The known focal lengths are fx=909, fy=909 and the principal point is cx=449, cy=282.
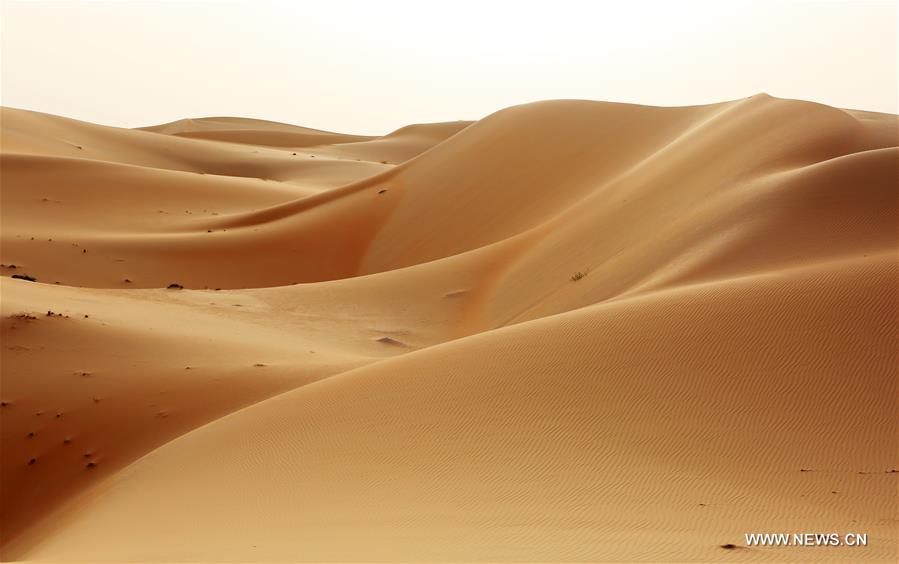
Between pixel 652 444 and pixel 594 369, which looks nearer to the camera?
pixel 652 444

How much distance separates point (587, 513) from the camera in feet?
17.7

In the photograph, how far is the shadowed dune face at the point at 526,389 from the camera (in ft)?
18.1

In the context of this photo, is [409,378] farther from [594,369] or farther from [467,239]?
[467,239]

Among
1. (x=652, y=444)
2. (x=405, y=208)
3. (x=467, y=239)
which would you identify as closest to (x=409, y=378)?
(x=652, y=444)

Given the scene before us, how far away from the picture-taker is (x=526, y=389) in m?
7.47

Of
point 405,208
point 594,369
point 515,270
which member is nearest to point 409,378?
point 594,369

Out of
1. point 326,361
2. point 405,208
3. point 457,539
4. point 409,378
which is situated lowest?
point 457,539

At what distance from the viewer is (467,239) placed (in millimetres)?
21500

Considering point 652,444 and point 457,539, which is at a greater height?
point 652,444

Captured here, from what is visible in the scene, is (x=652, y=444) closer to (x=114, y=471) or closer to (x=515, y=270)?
(x=114, y=471)

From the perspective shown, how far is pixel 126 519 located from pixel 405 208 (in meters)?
17.8

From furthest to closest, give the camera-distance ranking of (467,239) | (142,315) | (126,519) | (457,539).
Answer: (467,239) < (142,315) < (126,519) < (457,539)

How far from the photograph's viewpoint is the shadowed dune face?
5523 millimetres

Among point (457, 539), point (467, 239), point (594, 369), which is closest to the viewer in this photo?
point (457, 539)
